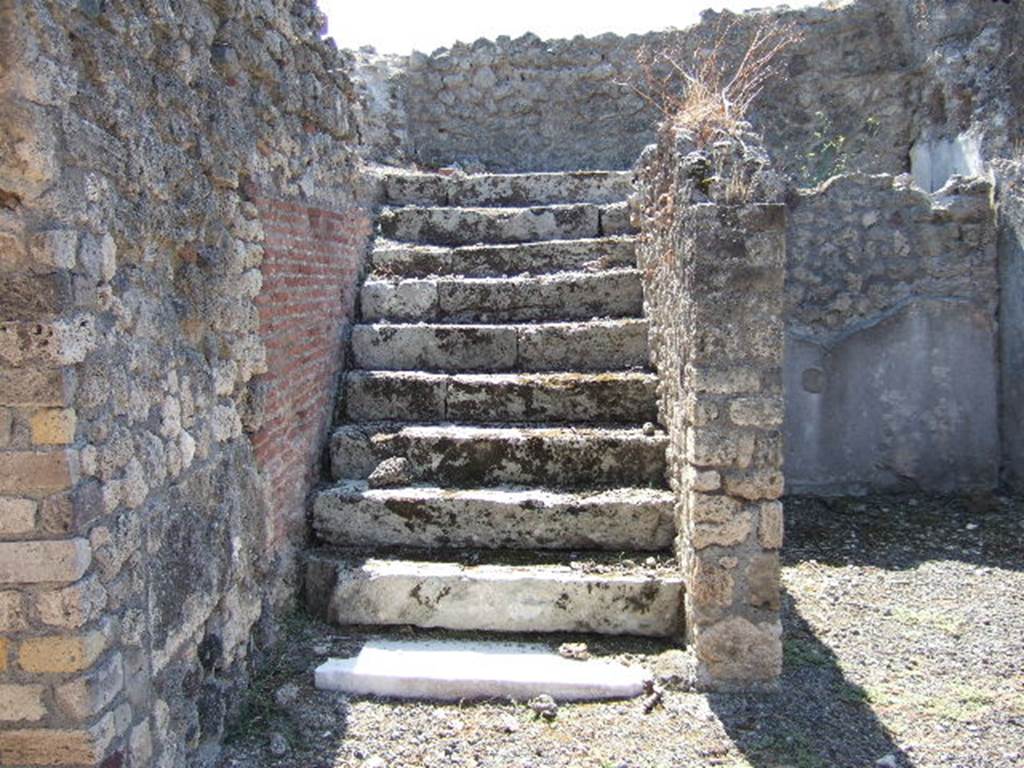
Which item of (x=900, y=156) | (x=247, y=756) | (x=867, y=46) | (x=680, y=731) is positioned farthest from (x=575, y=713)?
(x=867, y=46)

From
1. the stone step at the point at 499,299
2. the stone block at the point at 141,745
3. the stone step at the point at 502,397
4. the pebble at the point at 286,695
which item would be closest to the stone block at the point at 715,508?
the stone step at the point at 502,397

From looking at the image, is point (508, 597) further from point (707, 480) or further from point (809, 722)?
point (809, 722)

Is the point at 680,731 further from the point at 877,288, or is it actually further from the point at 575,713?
the point at 877,288

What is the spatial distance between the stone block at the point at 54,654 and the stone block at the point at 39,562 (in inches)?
6.4

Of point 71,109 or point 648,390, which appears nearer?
point 71,109

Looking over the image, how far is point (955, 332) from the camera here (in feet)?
20.2

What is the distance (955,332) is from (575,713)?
4245 mm

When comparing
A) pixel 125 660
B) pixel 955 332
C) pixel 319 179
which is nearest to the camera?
pixel 125 660

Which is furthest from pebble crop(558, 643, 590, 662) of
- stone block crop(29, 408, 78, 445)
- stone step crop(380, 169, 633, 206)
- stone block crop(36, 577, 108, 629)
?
stone step crop(380, 169, 633, 206)

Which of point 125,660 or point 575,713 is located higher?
point 125,660

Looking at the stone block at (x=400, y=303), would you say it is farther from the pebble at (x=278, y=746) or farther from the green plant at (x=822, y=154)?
the green plant at (x=822, y=154)

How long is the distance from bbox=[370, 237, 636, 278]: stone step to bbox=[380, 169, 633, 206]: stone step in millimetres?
744

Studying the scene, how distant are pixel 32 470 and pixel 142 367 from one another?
546 millimetres

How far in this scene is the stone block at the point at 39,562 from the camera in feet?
7.52
